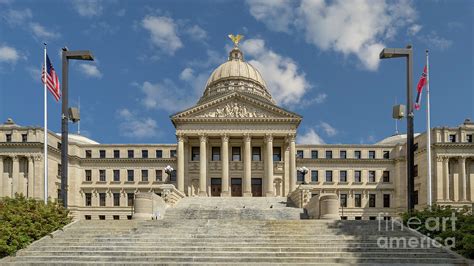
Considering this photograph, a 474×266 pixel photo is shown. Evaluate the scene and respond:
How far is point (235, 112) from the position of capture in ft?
187

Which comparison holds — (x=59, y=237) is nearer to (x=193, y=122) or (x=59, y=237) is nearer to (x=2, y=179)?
(x=193, y=122)

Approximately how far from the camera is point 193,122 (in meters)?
56.6

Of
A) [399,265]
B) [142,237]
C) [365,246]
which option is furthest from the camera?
[142,237]

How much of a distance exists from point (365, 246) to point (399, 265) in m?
2.28

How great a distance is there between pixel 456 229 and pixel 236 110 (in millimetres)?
38085

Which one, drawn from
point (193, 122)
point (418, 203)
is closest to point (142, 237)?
point (193, 122)

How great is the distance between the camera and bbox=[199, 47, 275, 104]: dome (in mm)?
83500

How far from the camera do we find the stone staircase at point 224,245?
19.6m

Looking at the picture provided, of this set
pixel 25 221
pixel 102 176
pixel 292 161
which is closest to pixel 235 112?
pixel 292 161

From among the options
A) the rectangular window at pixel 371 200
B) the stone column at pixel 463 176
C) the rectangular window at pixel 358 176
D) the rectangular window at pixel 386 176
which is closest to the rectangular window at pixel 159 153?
the rectangular window at pixel 358 176

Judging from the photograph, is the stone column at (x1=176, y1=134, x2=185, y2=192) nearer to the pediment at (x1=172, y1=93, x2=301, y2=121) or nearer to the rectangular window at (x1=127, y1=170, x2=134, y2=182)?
the pediment at (x1=172, y1=93, x2=301, y2=121)

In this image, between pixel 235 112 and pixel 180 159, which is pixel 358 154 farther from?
pixel 180 159

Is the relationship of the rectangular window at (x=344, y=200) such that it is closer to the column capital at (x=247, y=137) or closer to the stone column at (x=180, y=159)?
the column capital at (x=247, y=137)

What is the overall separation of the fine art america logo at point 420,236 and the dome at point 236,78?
196 ft
